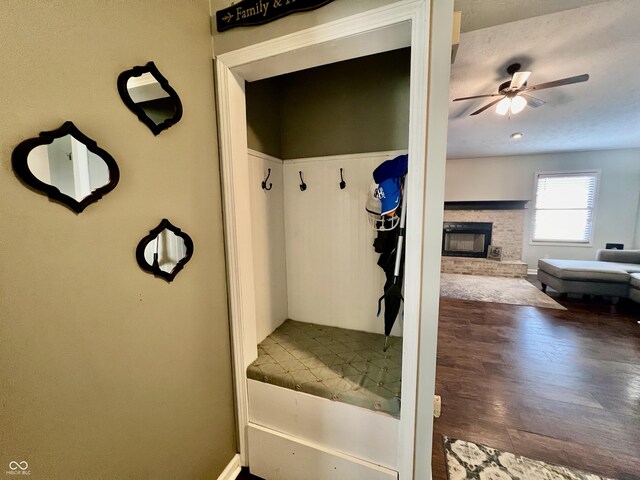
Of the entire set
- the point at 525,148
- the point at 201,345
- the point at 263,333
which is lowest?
the point at 263,333

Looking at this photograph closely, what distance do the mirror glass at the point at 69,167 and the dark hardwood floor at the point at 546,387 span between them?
2.05m

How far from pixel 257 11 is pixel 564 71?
9.56ft

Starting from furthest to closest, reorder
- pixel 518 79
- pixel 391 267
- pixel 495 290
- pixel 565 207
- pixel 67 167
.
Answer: pixel 565 207, pixel 495 290, pixel 518 79, pixel 391 267, pixel 67 167

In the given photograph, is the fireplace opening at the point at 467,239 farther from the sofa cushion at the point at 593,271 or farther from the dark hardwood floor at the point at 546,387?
the dark hardwood floor at the point at 546,387

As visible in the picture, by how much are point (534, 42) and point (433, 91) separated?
1900 millimetres

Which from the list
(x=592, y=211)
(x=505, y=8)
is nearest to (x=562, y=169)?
(x=592, y=211)

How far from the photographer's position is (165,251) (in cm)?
93

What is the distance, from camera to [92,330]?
729mm

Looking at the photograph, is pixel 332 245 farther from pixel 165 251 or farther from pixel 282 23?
pixel 282 23

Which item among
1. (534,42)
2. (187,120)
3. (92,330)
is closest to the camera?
(92,330)

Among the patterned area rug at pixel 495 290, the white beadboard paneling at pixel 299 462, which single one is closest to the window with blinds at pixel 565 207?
the patterned area rug at pixel 495 290

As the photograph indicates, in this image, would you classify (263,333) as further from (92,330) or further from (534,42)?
(534,42)

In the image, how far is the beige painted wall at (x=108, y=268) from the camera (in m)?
0.59

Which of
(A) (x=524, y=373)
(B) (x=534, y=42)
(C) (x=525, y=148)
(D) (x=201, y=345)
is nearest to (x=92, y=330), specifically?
(D) (x=201, y=345)
